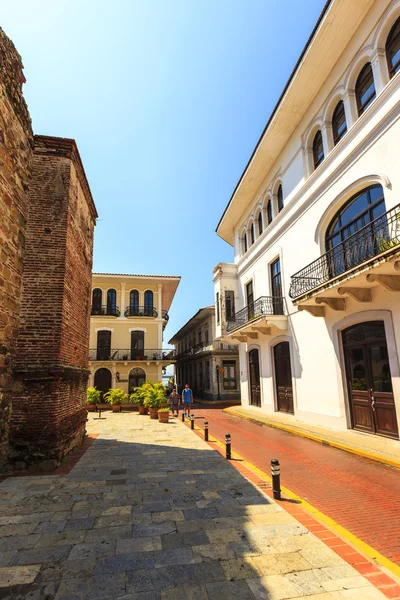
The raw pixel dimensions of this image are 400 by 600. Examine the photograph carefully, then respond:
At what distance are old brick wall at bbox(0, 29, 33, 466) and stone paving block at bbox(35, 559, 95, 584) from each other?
4.24 metres

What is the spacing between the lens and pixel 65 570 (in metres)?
3.43

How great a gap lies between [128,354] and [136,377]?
197cm

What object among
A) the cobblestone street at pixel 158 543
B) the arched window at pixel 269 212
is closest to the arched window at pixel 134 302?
the arched window at pixel 269 212

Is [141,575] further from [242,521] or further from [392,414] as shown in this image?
[392,414]

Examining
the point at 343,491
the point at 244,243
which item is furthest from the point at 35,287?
the point at 244,243

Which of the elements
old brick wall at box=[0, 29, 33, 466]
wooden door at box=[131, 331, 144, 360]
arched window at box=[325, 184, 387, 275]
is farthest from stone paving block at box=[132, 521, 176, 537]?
wooden door at box=[131, 331, 144, 360]

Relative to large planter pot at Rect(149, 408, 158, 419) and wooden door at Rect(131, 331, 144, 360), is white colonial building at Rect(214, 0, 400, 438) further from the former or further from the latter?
wooden door at Rect(131, 331, 144, 360)

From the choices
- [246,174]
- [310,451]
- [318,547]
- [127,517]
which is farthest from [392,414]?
[246,174]

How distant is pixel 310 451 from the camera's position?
29.6 feet

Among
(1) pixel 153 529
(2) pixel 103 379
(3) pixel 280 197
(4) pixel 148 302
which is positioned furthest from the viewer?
(4) pixel 148 302

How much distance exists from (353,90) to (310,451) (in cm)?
1156

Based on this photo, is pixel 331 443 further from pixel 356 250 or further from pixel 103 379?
pixel 103 379

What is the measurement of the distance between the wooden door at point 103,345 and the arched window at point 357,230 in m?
19.2

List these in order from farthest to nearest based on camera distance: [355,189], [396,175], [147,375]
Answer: [147,375], [355,189], [396,175]
